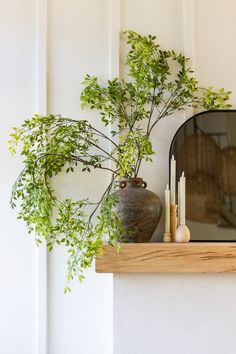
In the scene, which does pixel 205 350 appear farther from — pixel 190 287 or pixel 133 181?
pixel 133 181

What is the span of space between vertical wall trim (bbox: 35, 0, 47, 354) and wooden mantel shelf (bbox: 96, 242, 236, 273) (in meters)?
0.38

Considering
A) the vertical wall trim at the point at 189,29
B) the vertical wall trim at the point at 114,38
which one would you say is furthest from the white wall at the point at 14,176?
the vertical wall trim at the point at 189,29

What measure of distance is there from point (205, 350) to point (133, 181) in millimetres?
789

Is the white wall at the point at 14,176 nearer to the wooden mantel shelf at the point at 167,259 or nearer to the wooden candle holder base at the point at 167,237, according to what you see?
the wooden mantel shelf at the point at 167,259

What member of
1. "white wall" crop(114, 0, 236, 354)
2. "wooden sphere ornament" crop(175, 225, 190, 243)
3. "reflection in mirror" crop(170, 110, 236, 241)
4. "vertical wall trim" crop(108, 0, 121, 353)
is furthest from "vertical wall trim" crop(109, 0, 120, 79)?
"white wall" crop(114, 0, 236, 354)

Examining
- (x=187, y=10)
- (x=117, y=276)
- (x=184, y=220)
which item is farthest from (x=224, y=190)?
(x=187, y=10)

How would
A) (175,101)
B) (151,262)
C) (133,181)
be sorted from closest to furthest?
1. (151,262)
2. (133,181)
3. (175,101)

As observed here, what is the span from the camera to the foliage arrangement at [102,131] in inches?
86.0

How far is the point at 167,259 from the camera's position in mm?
2041

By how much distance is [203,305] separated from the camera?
83.9 inches

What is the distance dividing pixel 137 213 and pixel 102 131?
48 cm

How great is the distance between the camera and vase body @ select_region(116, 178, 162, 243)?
2.10 m

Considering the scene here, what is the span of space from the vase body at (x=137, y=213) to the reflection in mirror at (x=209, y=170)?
0.23 m

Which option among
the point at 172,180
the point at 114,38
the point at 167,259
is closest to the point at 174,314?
the point at 167,259
